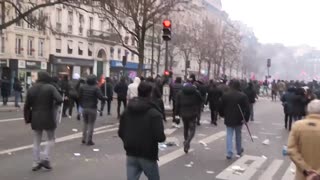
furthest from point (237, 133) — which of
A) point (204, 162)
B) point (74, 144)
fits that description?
point (74, 144)

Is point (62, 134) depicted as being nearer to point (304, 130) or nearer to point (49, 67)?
point (304, 130)

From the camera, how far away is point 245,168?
399 inches

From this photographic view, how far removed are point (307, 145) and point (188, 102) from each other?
677 cm

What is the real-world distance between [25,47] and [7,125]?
35675 millimetres

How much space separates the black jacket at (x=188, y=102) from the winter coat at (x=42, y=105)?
3.59 m

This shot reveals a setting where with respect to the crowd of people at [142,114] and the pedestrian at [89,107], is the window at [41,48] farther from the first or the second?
the pedestrian at [89,107]

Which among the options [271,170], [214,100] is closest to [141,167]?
[271,170]

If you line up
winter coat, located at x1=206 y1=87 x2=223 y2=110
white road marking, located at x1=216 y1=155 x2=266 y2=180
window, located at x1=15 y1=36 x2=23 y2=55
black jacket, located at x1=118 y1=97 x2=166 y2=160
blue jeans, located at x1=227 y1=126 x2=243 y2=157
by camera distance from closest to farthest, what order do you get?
1. black jacket, located at x1=118 y1=97 x2=166 y2=160
2. white road marking, located at x1=216 y1=155 x2=266 y2=180
3. blue jeans, located at x1=227 y1=126 x2=243 y2=157
4. winter coat, located at x1=206 y1=87 x2=223 y2=110
5. window, located at x1=15 y1=36 x2=23 y2=55

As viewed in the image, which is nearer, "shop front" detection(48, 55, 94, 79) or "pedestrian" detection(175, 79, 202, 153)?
"pedestrian" detection(175, 79, 202, 153)

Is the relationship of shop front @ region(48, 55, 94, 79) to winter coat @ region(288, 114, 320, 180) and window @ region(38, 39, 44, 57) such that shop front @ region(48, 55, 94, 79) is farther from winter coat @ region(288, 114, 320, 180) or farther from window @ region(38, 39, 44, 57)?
winter coat @ region(288, 114, 320, 180)

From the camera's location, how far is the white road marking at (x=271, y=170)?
9.28 m

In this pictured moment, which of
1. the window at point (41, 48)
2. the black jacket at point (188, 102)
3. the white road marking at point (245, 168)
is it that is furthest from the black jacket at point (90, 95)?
the window at point (41, 48)

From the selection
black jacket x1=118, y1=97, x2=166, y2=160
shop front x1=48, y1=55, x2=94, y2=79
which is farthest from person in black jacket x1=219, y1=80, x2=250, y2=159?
shop front x1=48, y1=55, x2=94, y2=79

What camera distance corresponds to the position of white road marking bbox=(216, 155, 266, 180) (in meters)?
9.19
